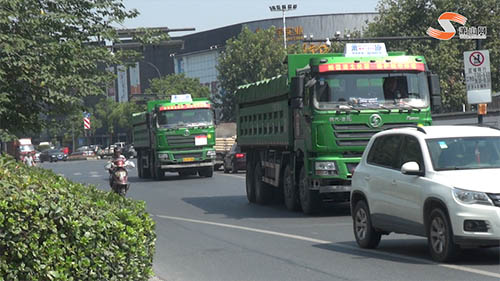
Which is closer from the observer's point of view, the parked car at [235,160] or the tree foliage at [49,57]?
the tree foliage at [49,57]

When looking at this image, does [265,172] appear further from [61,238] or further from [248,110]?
[61,238]

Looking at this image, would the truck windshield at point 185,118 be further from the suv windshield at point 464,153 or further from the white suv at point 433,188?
the suv windshield at point 464,153

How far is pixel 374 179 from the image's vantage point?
44.8 feet

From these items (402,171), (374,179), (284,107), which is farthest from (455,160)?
(284,107)

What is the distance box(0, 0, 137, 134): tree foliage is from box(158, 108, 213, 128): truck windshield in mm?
21178

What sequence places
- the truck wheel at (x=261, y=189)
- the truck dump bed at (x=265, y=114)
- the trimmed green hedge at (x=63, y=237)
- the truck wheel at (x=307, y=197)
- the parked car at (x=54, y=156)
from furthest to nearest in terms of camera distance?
the parked car at (x=54, y=156) → the truck wheel at (x=261, y=189) → the truck dump bed at (x=265, y=114) → the truck wheel at (x=307, y=197) → the trimmed green hedge at (x=63, y=237)

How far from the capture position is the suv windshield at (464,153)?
1227 cm

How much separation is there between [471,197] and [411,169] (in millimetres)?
1035

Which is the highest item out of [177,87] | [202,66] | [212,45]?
[212,45]

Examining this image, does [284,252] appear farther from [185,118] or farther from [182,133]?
[185,118]

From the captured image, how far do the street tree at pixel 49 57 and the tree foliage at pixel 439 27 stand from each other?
48.1 m

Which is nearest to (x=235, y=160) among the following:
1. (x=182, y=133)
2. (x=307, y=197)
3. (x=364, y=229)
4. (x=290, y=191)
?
(x=182, y=133)

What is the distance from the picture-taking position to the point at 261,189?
82.1ft

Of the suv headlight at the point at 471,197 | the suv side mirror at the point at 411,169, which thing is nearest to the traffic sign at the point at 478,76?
the suv side mirror at the point at 411,169
